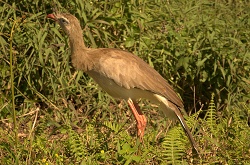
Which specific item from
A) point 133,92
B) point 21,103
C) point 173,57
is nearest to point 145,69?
point 133,92

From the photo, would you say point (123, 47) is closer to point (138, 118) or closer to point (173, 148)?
point (138, 118)

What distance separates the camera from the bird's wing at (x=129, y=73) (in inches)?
179

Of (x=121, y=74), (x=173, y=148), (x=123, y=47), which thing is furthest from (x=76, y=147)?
(x=123, y=47)

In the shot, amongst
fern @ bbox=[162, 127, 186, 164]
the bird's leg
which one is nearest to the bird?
the bird's leg


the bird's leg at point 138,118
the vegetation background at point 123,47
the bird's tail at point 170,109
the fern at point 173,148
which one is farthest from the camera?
the vegetation background at point 123,47

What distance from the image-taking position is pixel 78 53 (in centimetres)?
463

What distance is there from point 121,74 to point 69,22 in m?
0.57

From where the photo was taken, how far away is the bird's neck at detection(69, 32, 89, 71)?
4.60 metres

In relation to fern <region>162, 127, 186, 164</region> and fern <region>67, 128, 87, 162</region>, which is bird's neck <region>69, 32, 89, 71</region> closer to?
fern <region>67, 128, 87, 162</region>

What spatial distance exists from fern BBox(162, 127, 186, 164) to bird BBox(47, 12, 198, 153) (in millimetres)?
587

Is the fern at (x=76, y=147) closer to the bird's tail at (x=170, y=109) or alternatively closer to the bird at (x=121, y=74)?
the bird at (x=121, y=74)

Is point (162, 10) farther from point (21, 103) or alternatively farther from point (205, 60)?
point (21, 103)

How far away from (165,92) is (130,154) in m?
0.92

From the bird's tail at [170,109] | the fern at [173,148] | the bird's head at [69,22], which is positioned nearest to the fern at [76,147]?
the fern at [173,148]
